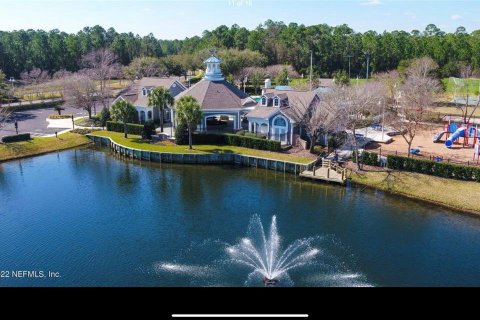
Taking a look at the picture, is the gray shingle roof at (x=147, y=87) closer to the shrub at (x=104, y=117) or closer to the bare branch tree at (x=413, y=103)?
the shrub at (x=104, y=117)

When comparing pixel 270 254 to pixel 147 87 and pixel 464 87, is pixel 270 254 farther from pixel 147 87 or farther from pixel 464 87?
pixel 464 87

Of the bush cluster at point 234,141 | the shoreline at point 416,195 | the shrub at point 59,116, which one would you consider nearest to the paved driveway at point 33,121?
the shrub at point 59,116

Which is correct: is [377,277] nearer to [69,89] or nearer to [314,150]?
[314,150]

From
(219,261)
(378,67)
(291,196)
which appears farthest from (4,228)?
(378,67)

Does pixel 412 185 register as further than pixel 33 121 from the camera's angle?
No

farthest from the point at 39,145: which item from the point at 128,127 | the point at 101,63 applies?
the point at 101,63
